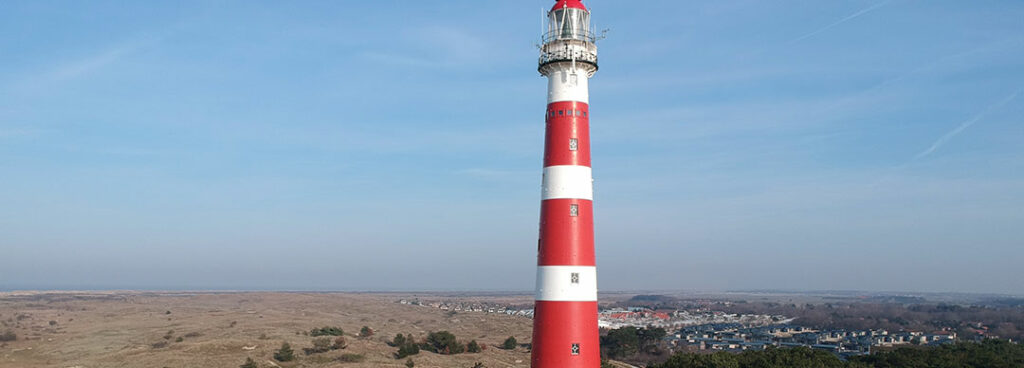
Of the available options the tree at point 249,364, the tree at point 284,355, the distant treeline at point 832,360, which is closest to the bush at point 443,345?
the tree at point 284,355

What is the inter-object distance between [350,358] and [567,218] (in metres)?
39.8

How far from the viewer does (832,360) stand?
144 feet

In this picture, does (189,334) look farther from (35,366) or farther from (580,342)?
(580,342)

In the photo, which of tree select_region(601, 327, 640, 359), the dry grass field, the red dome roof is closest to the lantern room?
the red dome roof

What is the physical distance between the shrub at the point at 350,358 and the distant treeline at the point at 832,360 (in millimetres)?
25579

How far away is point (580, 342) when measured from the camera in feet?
91.2

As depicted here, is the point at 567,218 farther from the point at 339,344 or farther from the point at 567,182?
Result: the point at 339,344

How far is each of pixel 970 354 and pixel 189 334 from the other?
8037 centimetres

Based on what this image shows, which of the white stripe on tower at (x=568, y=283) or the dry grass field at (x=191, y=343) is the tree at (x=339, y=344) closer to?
the dry grass field at (x=191, y=343)

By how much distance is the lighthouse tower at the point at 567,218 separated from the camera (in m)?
27.7

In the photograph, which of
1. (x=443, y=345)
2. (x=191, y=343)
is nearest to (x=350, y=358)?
(x=443, y=345)

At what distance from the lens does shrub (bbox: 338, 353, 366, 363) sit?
61075mm

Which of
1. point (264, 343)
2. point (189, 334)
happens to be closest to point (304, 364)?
point (264, 343)

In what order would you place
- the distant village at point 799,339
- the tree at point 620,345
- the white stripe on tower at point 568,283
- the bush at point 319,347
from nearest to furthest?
the white stripe on tower at point 568,283 < the bush at point 319,347 < the tree at point 620,345 < the distant village at point 799,339
